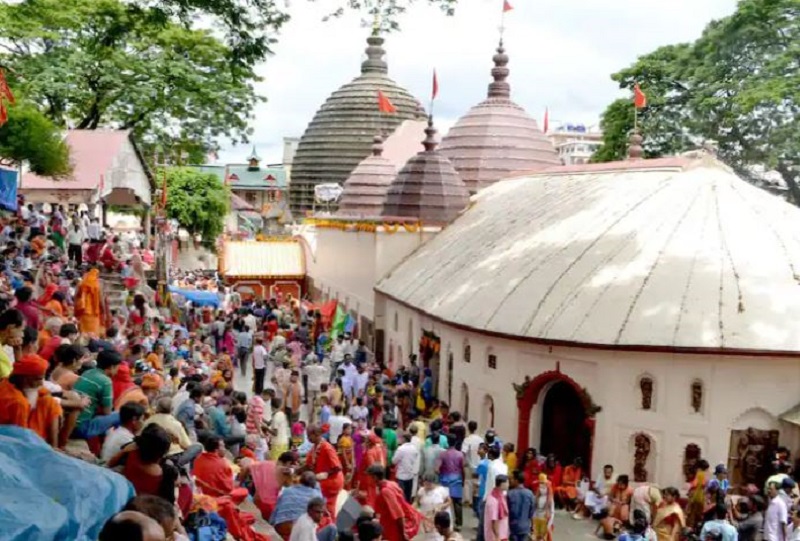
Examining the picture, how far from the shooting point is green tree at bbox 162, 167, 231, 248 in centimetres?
4741

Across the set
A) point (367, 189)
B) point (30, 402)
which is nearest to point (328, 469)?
point (30, 402)

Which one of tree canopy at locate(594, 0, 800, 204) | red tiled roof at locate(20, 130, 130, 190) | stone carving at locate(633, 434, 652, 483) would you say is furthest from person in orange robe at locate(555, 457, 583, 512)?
tree canopy at locate(594, 0, 800, 204)

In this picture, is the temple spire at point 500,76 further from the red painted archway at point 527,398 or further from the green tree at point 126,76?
the red painted archway at point 527,398

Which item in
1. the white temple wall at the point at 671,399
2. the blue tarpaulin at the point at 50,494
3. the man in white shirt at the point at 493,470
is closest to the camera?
the blue tarpaulin at the point at 50,494

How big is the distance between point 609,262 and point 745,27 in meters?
19.5

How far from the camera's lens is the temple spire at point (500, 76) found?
107 ft

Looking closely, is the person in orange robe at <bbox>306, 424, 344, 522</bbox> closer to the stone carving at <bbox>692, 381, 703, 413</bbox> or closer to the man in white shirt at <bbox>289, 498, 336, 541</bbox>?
the man in white shirt at <bbox>289, 498, 336, 541</bbox>

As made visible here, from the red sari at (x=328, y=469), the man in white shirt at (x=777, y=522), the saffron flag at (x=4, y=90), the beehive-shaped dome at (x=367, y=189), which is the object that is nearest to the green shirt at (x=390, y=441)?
the red sari at (x=328, y=469)

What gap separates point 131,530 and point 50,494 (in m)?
1.20

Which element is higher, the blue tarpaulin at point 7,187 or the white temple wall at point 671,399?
the blue tarpaulin at point 7,187

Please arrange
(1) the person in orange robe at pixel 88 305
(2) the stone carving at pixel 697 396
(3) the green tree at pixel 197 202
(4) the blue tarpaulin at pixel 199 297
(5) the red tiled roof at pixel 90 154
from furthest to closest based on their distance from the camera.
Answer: (3) the green tree at pixel 197 202 → (4) the blue tarpaulin at pixel 199 297 → (5) the red tiled roof at pixel 90 154 → (1) the person in orange robe at pixel 88 305 → (2) the stone carving at pixel 697 396

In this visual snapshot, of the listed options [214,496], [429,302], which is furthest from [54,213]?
[214,496]

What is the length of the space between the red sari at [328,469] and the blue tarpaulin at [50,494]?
4.25 m

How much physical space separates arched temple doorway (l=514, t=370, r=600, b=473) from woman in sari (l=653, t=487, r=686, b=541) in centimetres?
384
